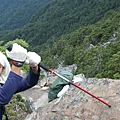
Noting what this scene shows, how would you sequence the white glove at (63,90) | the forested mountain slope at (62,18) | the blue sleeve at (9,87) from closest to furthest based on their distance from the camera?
the blue sleeve at (9,87), the white glove at (63,90), the forested mountain slope at (62,18)

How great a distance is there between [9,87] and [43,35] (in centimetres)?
14729

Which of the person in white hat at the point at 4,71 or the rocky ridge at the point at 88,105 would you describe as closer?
the person in white hat at the point at 4,71

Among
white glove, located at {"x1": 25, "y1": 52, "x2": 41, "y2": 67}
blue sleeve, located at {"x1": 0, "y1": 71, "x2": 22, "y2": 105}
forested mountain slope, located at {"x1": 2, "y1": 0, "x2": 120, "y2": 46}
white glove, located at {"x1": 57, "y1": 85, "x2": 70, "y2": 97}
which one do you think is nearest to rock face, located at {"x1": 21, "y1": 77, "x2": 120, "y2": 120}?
white glove, located at {"x1": 57, "y1": 85, "x2": 70, "y2": 97}

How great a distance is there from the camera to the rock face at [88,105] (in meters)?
4.53

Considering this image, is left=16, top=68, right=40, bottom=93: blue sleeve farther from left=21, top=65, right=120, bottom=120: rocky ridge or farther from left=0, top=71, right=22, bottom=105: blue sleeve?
left=21, top=65, right=120, bottom=120: rocky ridge

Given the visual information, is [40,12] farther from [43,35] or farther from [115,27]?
[115,27]

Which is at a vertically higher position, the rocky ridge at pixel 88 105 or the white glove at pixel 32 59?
the white glove at pixel 32 59

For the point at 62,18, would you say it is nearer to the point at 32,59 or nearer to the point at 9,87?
the point at 32,59

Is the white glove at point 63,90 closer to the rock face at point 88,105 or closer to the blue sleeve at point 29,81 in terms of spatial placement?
the rock face at point 88,105

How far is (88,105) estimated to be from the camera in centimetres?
479

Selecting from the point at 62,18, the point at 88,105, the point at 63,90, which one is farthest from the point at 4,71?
the point at 62,18

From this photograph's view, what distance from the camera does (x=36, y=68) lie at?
11.4 ft

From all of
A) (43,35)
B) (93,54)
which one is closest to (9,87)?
(93,54)

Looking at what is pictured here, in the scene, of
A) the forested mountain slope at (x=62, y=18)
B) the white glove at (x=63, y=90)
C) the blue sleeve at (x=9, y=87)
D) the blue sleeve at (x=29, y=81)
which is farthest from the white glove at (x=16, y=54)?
the forested mountain slope at (x=62, y=18)
